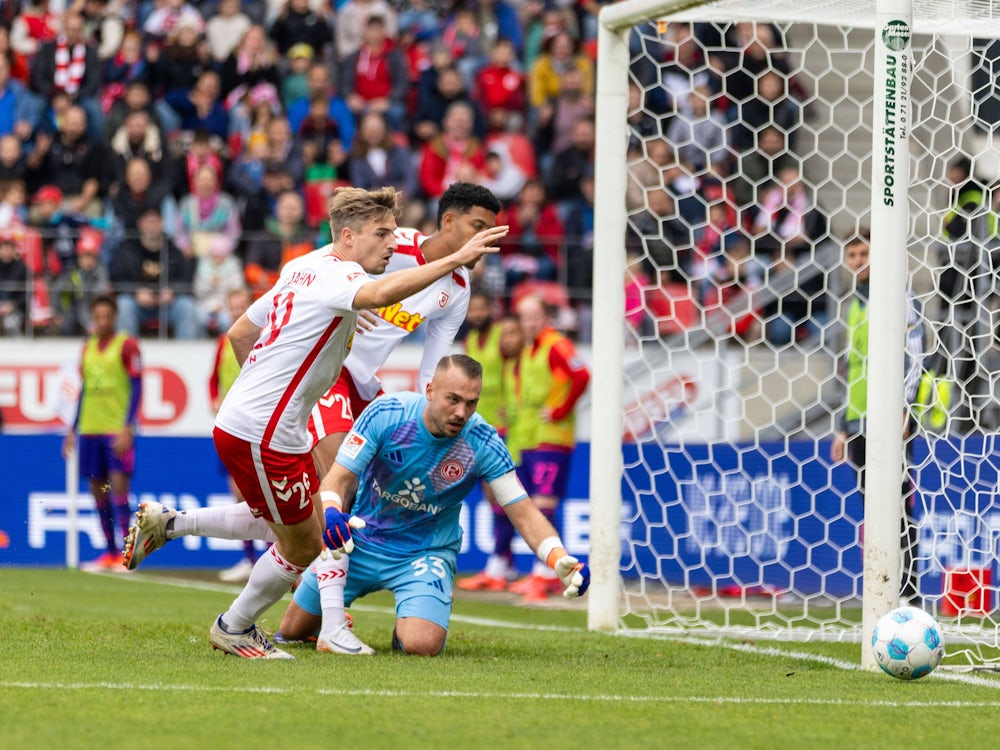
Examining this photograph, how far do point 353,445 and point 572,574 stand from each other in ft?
4.41

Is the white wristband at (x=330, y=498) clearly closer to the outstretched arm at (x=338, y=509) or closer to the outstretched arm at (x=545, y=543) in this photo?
the outstretched arm at (x=338, y=509)

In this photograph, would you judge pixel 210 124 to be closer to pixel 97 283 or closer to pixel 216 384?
pixel 97 283

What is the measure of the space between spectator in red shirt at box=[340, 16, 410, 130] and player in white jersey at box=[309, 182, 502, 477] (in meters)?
9.96

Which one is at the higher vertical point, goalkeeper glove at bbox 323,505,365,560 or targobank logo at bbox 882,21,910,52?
targobank logo at bbox 882,21,910,52

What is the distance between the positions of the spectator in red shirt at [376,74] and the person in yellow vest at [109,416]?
533cm

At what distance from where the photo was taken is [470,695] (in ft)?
18.9

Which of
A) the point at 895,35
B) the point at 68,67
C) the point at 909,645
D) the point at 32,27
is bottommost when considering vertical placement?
the point at 909,645

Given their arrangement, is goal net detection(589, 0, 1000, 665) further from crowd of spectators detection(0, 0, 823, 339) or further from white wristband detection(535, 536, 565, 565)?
white wristband detection(535, 536, 565, 565)

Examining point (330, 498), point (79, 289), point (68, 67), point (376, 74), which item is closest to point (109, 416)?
point (79, 289)

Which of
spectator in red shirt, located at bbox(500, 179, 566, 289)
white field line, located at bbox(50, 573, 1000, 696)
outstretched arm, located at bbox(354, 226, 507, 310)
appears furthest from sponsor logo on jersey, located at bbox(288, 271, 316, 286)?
spectator in red shirt, located at bbox(500, 179, 566, 289)

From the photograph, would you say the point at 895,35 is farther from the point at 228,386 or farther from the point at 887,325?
the point at 228,386

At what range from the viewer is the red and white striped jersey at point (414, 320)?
801 cm

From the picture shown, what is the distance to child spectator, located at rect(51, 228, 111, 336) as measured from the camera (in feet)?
48.3

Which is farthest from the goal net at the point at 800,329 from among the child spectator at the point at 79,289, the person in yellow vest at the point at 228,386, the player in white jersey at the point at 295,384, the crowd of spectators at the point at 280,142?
the child spectator at the point at 79,289
